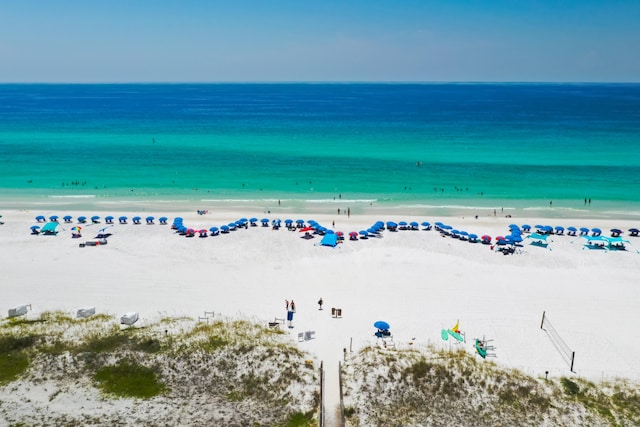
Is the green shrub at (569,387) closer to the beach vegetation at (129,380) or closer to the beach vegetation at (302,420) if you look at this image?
the beach vegetation at (302,420)

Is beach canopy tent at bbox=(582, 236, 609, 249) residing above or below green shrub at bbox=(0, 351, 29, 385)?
above

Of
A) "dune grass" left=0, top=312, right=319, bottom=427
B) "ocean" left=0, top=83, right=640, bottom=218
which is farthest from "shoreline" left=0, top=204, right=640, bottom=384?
"ocean" left=0, top=83, right=640, bottom=218

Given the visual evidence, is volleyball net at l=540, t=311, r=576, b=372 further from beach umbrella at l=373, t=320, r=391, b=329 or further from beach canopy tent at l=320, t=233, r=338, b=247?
beach canopy tent at l=320, t=233, r=338, b=247

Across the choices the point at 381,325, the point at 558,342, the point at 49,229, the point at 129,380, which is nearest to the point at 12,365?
the point at 129,380

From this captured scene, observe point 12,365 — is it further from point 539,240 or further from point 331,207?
point 539,240

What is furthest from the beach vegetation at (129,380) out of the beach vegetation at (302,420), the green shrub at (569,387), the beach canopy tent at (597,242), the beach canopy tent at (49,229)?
the beach canopy tent at (597,242)

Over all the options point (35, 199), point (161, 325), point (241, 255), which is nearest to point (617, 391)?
point (161, 325)
